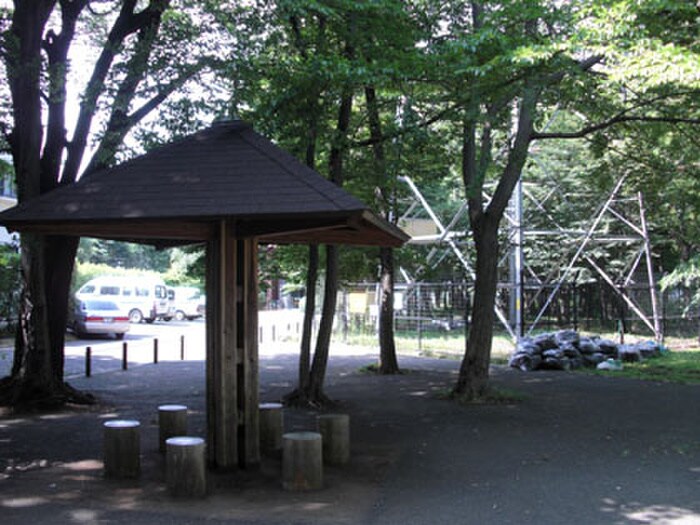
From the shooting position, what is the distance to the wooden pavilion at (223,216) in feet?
24.0

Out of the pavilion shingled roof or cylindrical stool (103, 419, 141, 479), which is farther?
Answer: cylindrical stool (103, 419, 141, 479)

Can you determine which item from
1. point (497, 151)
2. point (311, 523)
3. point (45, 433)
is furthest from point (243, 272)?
point (497, 151)

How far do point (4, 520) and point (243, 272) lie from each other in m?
3.35

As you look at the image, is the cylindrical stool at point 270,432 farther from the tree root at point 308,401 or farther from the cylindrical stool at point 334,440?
the tree root at point 308,401

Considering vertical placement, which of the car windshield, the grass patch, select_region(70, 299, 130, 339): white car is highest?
the car windshield

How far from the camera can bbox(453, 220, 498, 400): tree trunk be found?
13.5m

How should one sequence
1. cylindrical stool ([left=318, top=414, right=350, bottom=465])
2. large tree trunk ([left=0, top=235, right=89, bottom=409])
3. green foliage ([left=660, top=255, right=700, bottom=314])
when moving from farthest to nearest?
green foliage ([left=660, top=255, right=700, bottom=314]) → large tree trunk ([left=0, top=235, right=89, bottom=409]) → cylindrical stool ([left=318, top=414, right=350, bottom=465])

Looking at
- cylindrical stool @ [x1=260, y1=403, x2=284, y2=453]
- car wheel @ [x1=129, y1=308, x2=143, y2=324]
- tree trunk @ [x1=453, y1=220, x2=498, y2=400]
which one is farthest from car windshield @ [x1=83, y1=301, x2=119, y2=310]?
cylindrical stool @ [x1=260, y1=403, x2=284, y2=453]

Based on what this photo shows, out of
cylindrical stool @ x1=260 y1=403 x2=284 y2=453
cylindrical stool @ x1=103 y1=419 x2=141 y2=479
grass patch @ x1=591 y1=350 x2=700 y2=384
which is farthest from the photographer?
grass patch @ x1=591 y1=350 x2=700 y2=384

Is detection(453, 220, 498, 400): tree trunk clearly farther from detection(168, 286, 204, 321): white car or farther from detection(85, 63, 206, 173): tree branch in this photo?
detection(168, 286, 204, 321): white car

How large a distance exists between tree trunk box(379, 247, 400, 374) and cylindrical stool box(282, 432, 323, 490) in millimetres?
11097

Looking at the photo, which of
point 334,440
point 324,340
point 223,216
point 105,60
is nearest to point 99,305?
point 105,60

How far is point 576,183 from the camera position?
33000 mm

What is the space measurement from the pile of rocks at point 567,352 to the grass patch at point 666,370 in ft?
1.74
